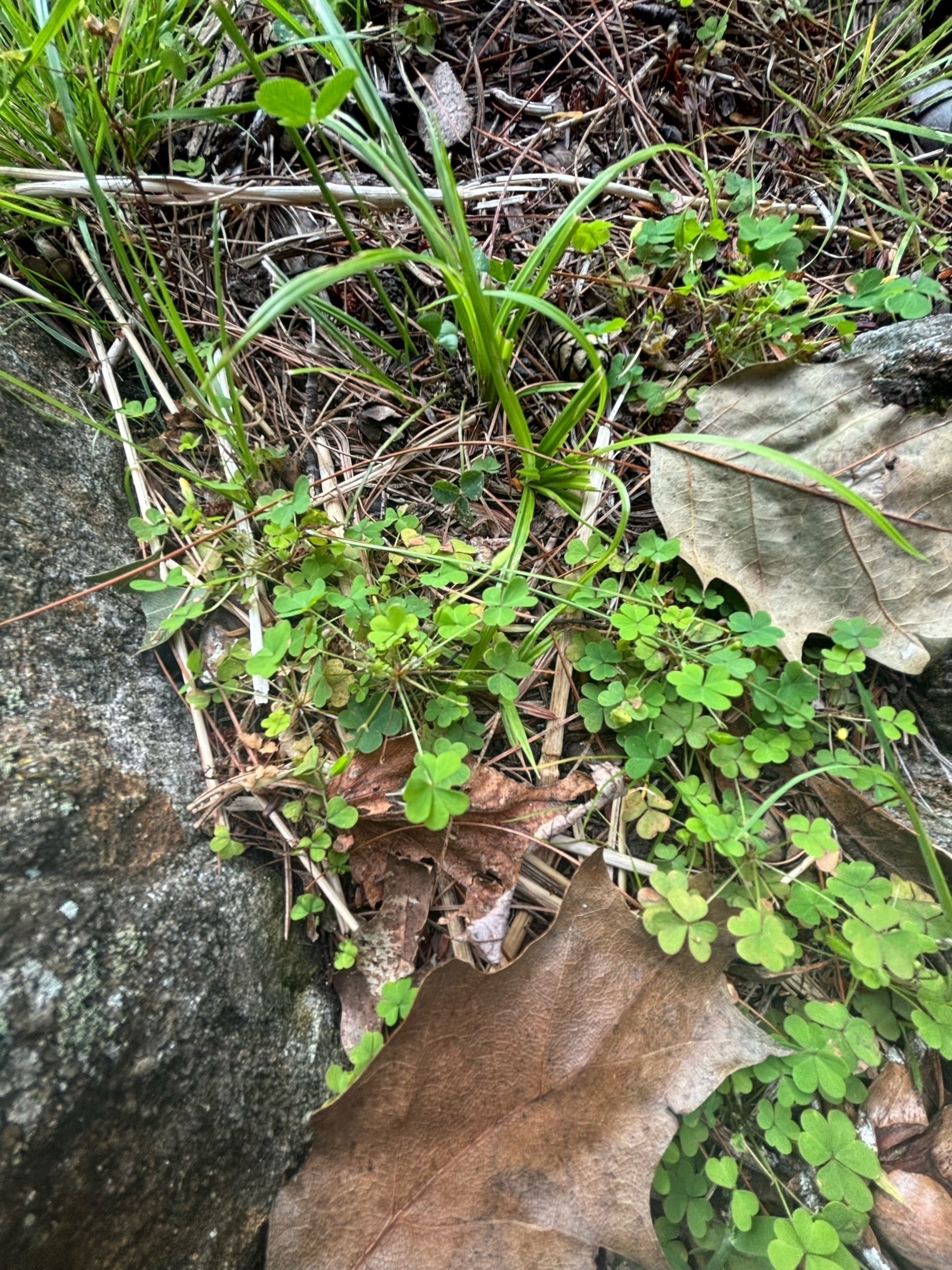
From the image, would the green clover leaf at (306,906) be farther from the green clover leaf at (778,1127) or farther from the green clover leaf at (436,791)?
the green clover leaf at (778,1127)

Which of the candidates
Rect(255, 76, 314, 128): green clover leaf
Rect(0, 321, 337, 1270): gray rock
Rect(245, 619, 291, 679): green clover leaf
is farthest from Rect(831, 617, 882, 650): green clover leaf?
Rect(255, 76, 314, 128): green clover leaf

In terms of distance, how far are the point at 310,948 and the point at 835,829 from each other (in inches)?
46.6

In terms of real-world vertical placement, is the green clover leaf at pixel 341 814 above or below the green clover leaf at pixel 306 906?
above

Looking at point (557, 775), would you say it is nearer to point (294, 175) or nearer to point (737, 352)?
point (737, 352)

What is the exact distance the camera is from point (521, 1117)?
1.19 meters

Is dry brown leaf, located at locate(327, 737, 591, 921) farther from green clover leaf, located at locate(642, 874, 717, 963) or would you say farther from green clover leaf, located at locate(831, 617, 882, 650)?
green clover leaf, located at locate(831, 617, 882, 650)

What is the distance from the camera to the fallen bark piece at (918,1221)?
118cm

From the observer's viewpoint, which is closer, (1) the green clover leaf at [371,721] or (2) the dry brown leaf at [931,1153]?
(2) the dry brown leaf at [931,1153]

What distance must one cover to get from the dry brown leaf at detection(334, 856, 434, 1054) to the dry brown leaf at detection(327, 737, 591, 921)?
0.03 m

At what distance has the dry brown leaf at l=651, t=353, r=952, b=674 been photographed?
1.54 metres

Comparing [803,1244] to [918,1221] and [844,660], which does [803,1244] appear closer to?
[918,1221]

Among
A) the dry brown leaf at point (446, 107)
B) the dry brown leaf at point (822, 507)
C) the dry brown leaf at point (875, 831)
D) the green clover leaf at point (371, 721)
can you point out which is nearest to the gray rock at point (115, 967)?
the green clover leaf at point (371, 721)

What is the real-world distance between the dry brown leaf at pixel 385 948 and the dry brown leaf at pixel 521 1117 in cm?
15

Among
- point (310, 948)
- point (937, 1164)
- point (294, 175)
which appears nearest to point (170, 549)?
point (310, 948)
